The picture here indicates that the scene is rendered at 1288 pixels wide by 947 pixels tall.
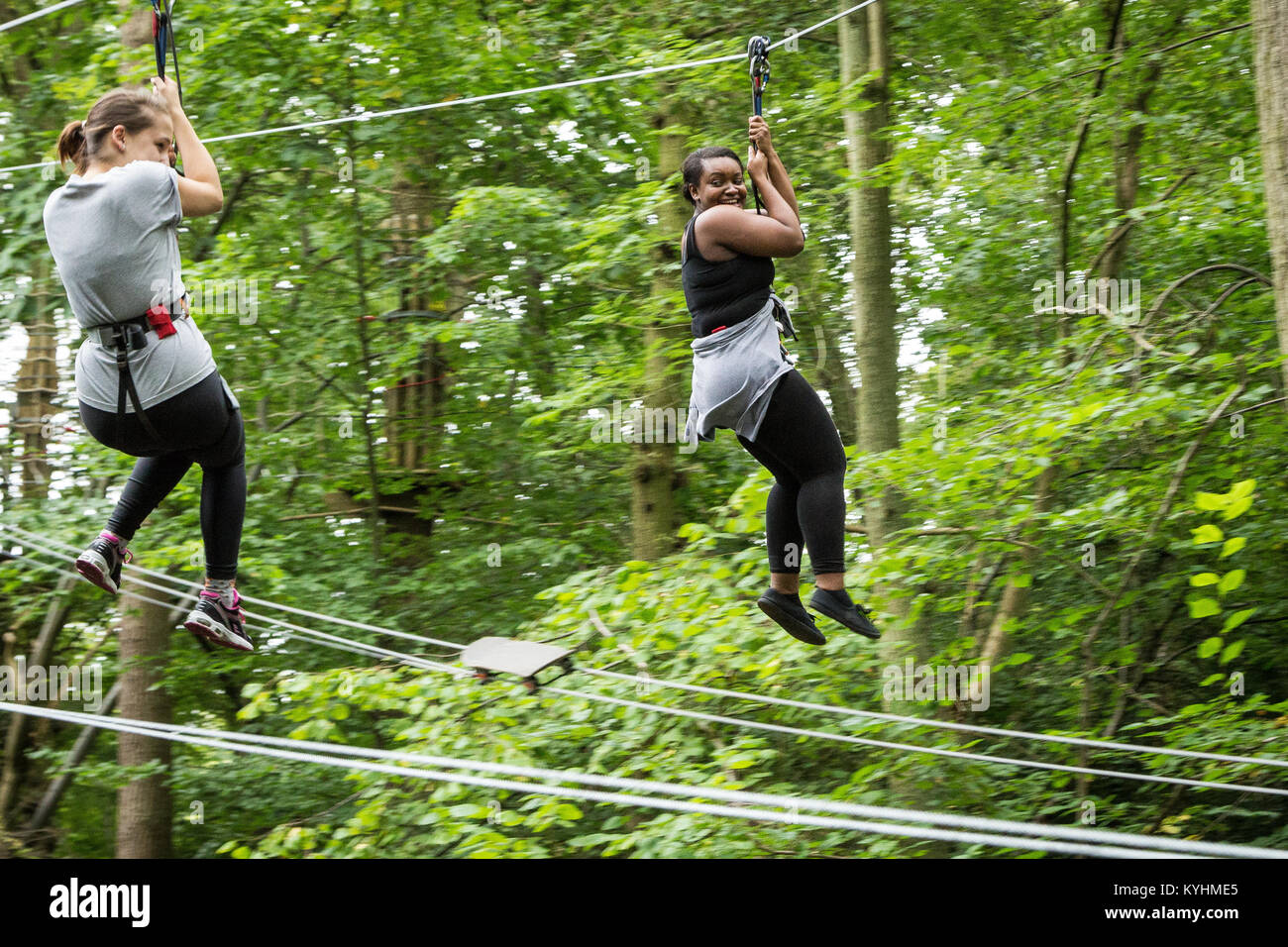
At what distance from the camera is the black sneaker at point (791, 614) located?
3389 millimetres

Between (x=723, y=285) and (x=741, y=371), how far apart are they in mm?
226

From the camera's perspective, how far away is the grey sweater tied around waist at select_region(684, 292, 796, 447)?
3.18 m

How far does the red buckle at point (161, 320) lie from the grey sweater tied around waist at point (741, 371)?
1.25 meters

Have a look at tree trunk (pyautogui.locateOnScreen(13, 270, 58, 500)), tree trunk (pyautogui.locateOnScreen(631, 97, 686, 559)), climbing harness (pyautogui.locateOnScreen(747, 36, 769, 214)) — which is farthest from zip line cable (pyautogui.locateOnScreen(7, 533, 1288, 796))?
tree trunk (pyautogui.locateOnScreen(13, 270, 58, 500))

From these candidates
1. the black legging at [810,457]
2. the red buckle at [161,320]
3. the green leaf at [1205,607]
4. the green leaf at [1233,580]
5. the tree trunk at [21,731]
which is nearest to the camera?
the red buckle at [161,320]

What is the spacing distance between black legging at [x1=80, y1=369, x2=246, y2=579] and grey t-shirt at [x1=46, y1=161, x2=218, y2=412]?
0.04 meters

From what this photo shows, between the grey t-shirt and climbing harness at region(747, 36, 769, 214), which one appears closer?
the grey t-shirt

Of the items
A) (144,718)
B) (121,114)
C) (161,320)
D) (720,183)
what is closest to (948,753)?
(720,183)

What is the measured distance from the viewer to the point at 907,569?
19.0 feet

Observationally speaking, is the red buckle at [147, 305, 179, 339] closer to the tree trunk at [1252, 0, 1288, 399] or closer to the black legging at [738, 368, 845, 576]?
the black legging at [738, 368, 845, 576]

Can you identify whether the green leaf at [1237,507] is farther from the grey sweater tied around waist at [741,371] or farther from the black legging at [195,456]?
the black legging at [195,456]

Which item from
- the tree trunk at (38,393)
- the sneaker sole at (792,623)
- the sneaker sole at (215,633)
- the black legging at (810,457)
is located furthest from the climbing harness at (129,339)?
the tree trunk at (38,393)
